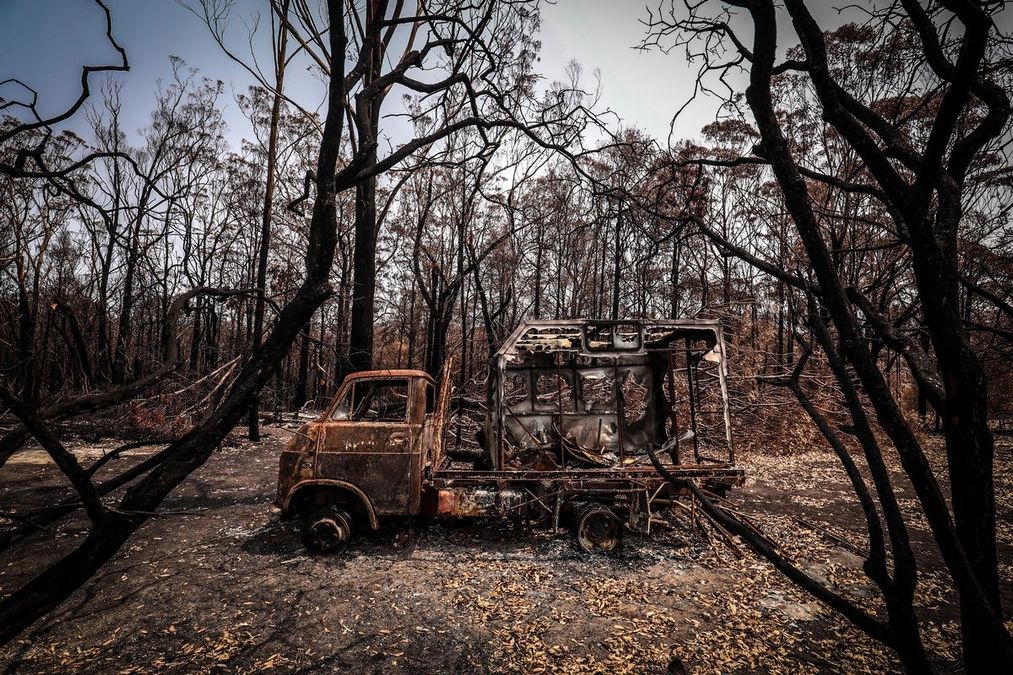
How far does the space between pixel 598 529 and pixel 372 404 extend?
3.53 metres

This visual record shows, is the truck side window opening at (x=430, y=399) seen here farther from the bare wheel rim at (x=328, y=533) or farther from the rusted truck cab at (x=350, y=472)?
the bare wheel rim at (x=328, y=533)

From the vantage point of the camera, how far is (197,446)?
2.36 metres

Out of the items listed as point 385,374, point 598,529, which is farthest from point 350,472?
point 598,529

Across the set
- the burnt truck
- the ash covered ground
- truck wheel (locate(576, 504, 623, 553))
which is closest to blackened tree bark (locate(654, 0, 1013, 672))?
the ash covered ground

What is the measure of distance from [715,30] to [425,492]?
5.63m

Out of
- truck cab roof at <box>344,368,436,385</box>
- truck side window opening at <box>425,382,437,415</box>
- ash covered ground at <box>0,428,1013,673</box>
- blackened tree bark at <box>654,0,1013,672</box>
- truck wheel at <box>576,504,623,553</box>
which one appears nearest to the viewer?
blackened tree bark at <box>654,0,1013,672</box>

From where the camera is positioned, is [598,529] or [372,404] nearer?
[598,529]

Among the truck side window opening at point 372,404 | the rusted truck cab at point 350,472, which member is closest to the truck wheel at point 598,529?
the rusted truck cab at point 350,472

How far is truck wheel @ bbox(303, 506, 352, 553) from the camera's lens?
5824mm

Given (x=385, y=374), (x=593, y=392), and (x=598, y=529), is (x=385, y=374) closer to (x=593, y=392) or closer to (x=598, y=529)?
(x=598, y=529)

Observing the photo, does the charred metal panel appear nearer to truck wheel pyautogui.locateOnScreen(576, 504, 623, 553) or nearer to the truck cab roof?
truck wheel pyautogui.locateOnScreen(576, 504, 623, 553)

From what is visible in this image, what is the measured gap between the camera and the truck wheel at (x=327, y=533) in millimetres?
5824

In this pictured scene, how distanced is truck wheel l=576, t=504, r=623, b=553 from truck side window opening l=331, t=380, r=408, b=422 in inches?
107

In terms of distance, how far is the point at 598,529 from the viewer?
20.2ft
